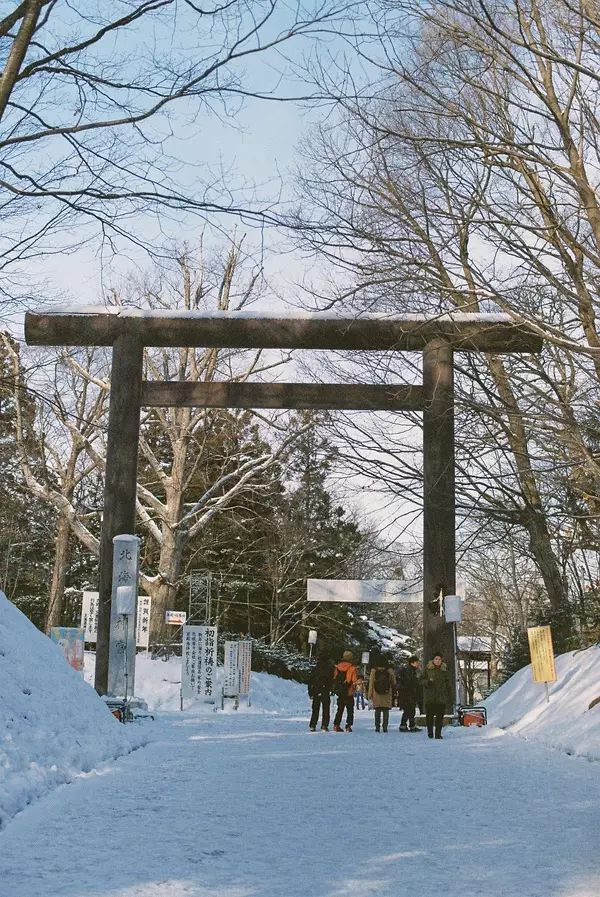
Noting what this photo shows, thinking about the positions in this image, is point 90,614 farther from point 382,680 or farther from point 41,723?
point 41,723

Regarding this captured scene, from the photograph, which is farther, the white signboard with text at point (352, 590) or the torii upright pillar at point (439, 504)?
the white signboard with text at point (352, 590)

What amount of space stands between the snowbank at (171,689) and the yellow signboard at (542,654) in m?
10.0

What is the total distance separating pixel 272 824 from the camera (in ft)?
21.7

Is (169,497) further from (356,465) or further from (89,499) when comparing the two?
Result: (89,499)

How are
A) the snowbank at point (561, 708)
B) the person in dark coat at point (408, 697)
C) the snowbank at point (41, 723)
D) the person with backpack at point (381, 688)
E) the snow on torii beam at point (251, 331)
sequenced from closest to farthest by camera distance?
the snowbank at point (41, 723) → the snowbank at point (561, 708) → the snow on torii beam at point (251, 331) → the person with backpack at point (381, 688) → the person in dark coat at point (408, 697)

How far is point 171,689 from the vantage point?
25.5 metres

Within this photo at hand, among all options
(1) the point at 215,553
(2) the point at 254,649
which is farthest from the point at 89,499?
(2) the point at 254,649

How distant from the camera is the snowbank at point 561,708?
1230cm

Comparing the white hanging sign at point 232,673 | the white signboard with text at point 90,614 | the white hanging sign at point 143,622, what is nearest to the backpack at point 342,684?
the white signboard with text at point 90,614

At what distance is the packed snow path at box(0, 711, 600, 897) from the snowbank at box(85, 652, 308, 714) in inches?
558

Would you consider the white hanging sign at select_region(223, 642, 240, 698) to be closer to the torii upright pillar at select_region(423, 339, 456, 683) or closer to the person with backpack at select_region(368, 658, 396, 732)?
the person with backpack at select_region(368, 658, 396, 732)

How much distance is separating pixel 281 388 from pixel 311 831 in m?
11.9

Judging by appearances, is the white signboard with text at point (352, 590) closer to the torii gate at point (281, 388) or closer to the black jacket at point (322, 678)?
the black jacket at point (322, 678)

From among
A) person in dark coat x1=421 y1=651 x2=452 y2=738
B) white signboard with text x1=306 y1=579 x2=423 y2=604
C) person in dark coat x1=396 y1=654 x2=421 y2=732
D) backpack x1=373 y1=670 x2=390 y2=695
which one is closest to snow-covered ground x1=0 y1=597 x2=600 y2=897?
person in dark coat x1=421 y1=651 x2=452 y2=738
